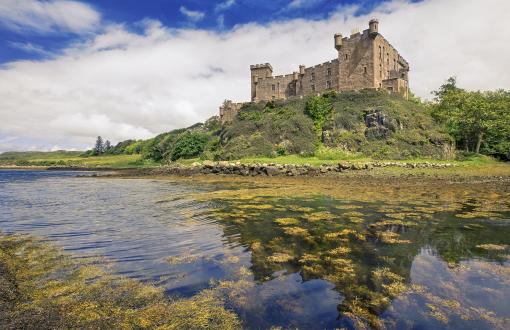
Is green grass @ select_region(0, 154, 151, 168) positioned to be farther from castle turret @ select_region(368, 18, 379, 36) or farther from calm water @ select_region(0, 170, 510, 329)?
calm water @ select_region(0, 170, 510, 329)

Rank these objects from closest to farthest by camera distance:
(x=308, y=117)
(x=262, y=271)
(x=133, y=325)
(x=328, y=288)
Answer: (x=133, y=325) < (x=328, y=288) < (x=262, y=271) < (x=308, y=117)

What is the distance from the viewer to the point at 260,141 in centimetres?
6500

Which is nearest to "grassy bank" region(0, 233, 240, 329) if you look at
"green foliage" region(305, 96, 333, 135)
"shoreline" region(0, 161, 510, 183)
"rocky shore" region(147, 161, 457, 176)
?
"shoreline" region(0, 161, 510, 183)

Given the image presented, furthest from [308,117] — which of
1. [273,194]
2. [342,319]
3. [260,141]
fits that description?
[342,319]

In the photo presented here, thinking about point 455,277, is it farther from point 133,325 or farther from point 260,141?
point 260,141

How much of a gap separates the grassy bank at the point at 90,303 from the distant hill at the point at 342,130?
5088cm

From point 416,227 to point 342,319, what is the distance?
880 centimetres

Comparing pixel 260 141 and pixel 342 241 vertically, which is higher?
pixel 260 141

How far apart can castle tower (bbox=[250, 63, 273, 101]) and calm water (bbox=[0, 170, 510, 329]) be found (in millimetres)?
77951

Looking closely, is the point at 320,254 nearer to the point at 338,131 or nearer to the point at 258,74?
the point at 338,131

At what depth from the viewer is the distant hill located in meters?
55.6

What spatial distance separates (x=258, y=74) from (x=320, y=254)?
88.2 meters

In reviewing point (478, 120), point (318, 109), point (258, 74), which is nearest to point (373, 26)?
point (318, 109)

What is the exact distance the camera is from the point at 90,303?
22.6ft
